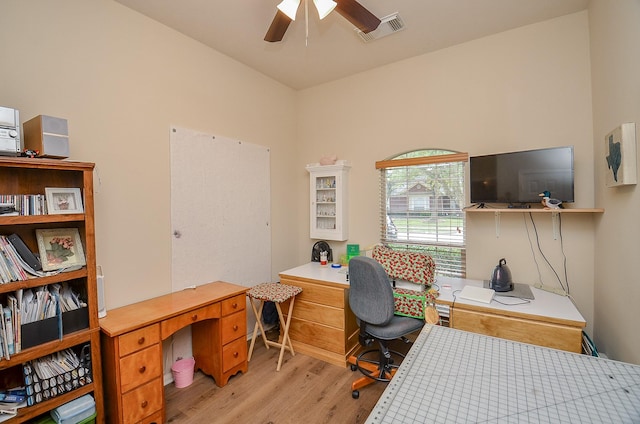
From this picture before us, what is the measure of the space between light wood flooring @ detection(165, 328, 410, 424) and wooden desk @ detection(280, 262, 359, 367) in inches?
5.7

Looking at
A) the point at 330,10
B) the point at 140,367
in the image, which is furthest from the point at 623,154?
the point at 140,367

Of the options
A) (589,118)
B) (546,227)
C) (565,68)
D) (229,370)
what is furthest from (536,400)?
(565,68)

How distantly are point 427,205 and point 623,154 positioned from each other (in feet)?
5.12

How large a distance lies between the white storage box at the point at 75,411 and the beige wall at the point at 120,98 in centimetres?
61

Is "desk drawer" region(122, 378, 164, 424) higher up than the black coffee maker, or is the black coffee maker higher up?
the black coffee maker

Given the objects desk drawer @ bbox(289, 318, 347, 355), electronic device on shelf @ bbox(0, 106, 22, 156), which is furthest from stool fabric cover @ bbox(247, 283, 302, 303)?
electronic device on shelf @ bbox(0, 106, 22, 156)

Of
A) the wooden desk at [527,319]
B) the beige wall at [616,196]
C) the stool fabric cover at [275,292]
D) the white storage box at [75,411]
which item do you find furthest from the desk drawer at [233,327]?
the beige wall at [616,196]

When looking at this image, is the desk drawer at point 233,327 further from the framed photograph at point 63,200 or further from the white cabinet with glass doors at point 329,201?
the white cabinet with glass doors at point 329,201

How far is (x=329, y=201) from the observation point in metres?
3.54

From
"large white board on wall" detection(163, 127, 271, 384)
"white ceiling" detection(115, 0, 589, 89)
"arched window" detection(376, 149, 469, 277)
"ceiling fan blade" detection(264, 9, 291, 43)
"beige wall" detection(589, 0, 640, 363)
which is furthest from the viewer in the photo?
"arched window" detection(376, 149, 469, 277)

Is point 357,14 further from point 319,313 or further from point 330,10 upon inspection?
point 319,313

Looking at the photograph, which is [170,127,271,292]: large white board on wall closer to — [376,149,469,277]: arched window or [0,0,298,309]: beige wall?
[0,0,298,309]: beige wall

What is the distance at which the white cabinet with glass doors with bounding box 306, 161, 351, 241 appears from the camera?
3404mm

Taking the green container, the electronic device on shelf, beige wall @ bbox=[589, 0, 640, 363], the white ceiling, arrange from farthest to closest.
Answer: the green container, the white ceiling, beige wall @ bbox=[589, 0, 640, 363], the electronic device on shelf
